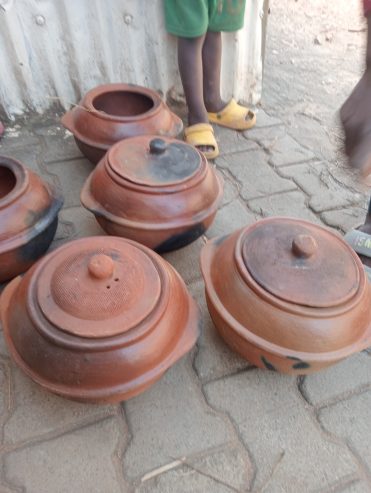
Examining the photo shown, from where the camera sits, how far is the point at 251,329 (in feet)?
5.73

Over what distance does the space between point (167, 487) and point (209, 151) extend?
2342 mm

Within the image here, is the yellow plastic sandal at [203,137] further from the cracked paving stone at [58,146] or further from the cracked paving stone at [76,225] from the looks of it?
the cracked paving stone at [76,225]

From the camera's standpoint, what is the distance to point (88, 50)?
3.49 metres

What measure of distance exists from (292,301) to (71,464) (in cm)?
111

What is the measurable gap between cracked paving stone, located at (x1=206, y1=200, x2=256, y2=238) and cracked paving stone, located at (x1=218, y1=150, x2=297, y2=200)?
0.14 m

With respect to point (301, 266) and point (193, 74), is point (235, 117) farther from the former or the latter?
point (301, 266)

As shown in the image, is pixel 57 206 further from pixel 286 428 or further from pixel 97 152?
pixel 286 428

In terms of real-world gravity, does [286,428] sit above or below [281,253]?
below

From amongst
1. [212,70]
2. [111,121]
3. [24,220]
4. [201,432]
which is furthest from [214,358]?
[212,70]

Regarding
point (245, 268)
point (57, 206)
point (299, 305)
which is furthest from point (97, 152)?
point (299, 305)

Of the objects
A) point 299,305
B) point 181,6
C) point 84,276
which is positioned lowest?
point 299,305

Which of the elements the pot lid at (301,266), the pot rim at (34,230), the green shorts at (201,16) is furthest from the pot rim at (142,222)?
the green shorts at (201,16)

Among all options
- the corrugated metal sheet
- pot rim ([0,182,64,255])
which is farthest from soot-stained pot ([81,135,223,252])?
the corrugated metal sheet

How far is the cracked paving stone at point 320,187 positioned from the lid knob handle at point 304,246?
4.25ft
